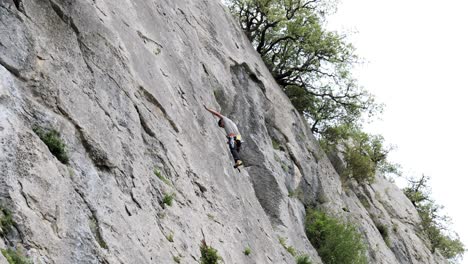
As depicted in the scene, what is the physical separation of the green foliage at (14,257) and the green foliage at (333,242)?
19.4 meters

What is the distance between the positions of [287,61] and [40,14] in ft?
79.1

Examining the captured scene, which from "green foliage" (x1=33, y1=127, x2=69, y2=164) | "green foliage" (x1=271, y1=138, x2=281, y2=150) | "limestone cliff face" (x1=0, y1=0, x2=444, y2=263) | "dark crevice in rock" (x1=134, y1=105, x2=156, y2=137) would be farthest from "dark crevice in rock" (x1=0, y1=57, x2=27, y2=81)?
"green foliage" (x1=271, y1=138, x2=281, y2=150)

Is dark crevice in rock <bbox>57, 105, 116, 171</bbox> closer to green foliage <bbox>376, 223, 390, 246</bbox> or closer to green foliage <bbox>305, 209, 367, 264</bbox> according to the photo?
green foliage <bbox>305, 209, 367, 264</bbox>

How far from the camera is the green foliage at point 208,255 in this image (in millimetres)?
16375

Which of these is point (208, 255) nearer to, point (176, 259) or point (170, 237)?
point (170, 237)

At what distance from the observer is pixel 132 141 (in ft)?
51.7

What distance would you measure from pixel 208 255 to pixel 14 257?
22.2 feet

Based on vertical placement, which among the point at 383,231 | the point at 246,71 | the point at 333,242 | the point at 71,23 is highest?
the point at 246,71

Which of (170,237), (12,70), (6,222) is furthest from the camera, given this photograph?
(170,237)

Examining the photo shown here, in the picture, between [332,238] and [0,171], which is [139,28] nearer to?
[0,171]

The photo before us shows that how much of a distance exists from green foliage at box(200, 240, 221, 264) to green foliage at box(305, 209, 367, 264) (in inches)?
496

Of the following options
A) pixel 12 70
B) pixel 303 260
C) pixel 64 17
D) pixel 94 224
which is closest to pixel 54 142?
pixel 12 70

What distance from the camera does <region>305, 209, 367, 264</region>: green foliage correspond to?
2859 centimetres

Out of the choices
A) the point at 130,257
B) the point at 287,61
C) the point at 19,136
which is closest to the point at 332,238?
the point at 287,61
